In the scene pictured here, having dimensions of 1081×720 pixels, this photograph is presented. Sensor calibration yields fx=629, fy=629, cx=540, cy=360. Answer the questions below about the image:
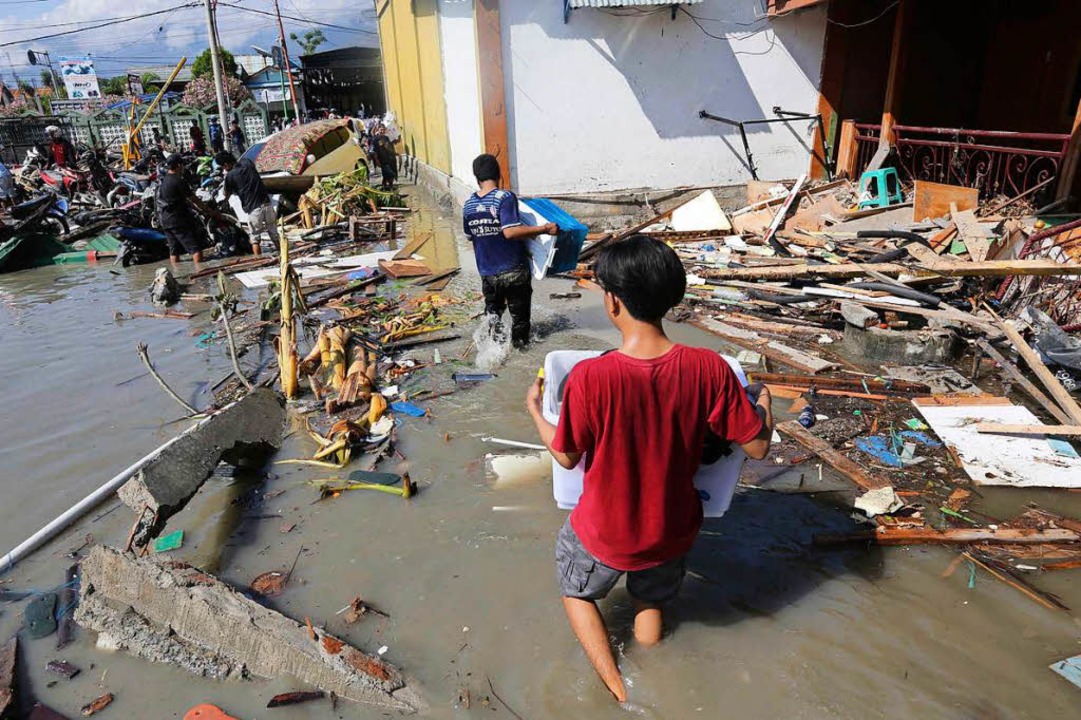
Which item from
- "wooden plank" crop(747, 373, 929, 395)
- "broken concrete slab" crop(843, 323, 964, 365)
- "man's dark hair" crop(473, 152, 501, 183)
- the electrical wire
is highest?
the electrical wire

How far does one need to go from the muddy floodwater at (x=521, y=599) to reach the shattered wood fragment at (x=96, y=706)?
0.06 meters

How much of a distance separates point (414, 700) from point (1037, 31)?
43.3ft

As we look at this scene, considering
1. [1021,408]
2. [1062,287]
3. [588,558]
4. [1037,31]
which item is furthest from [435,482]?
[1037,31]

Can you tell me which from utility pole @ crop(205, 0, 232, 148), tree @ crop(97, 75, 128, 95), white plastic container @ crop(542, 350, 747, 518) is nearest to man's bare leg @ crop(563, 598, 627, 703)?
white plastic container @ crop(542, 350, 747, 518)

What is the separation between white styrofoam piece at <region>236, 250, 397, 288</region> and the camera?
31.3 feet

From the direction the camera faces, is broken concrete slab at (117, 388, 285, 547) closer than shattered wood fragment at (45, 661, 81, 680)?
No

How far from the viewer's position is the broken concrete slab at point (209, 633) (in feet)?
8.68

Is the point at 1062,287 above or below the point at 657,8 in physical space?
below

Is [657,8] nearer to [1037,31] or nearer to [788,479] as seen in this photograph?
[1037,31]

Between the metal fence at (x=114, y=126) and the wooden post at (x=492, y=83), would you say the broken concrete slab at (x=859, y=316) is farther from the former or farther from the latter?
the metal fence at (x=114, y=126)

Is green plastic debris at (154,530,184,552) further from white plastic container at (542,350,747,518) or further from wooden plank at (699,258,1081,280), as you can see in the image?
wooden plank at (699,258,1081,280)

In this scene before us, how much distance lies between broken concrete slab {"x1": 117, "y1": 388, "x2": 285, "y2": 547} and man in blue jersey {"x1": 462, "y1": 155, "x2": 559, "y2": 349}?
2138 mm

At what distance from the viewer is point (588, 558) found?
7.89 feet

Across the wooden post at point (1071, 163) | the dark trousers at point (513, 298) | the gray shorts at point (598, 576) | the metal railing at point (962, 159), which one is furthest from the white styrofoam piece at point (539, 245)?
the wooden post at point (1071, 163)
